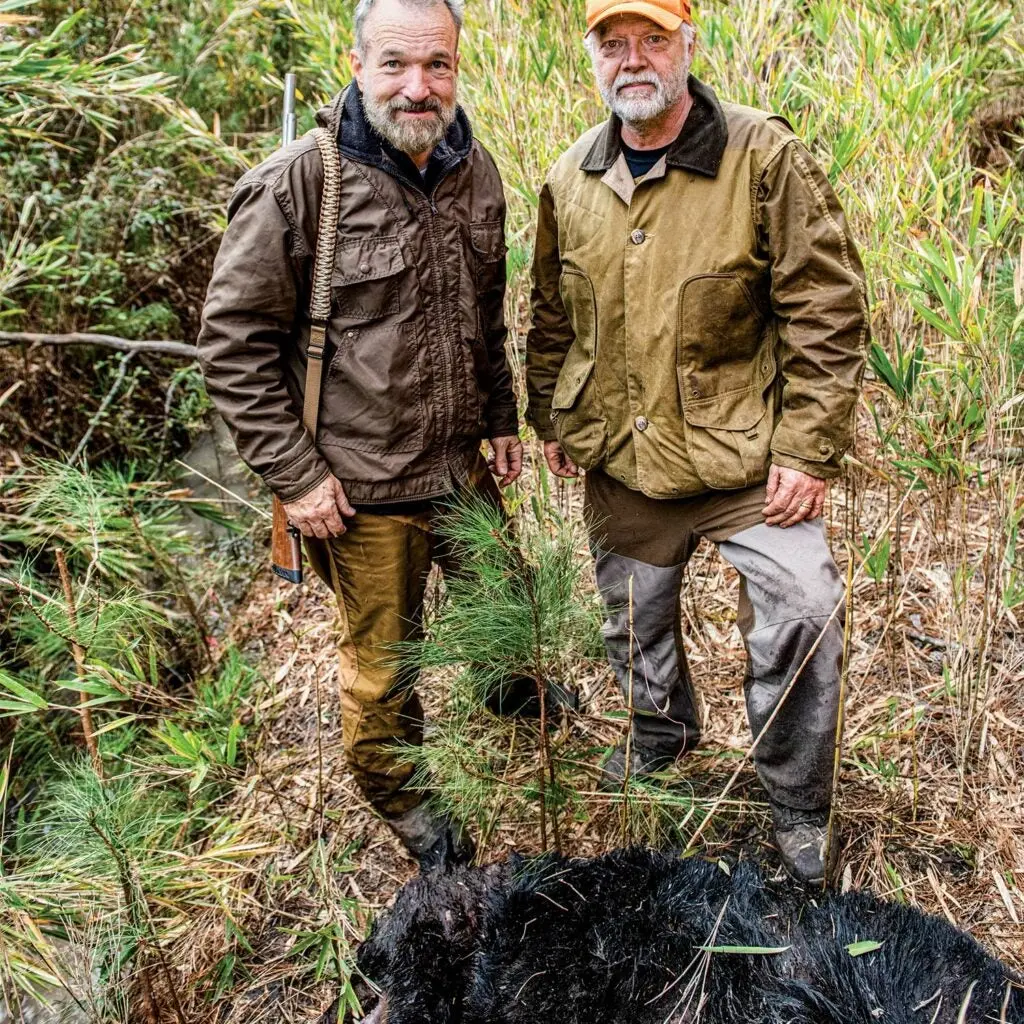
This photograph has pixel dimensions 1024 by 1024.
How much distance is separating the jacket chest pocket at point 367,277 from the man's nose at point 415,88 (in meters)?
0.32

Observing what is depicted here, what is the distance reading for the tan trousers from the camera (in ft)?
7.84

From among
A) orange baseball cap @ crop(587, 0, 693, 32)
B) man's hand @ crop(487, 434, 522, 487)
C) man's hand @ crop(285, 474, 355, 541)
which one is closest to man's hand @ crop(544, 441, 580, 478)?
man's hand @ crop(487, 434, 522, 487)

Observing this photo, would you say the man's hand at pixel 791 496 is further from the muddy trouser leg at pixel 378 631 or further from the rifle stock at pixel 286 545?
the rifle stock at pixel 286 545

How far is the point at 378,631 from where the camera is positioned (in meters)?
2.44

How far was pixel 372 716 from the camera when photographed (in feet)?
8.10

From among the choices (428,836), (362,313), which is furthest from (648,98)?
(428,836)

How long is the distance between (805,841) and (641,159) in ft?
5.60

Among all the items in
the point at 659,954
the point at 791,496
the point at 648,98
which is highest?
the point at 648,98

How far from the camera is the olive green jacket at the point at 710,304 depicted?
200 centimetres

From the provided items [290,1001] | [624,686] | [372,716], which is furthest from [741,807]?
[290,1001]

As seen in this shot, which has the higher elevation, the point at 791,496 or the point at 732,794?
the point at 791,496

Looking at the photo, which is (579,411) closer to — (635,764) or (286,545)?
(286,545)

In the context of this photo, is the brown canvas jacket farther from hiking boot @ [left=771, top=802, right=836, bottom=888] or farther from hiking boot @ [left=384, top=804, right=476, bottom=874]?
hiking boot @ [left=771, top=802, right=836, bottom=888]

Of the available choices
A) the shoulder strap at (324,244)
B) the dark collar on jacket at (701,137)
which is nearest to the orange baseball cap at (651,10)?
the dark collar on jacket at (701,137)
